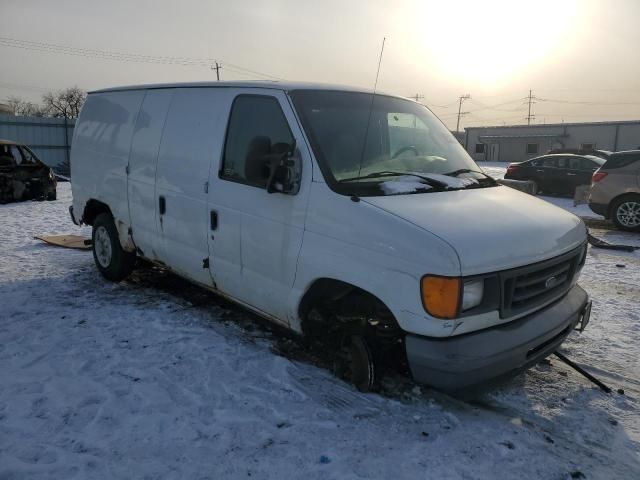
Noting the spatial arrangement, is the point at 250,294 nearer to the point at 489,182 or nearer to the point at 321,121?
the point at 321,121

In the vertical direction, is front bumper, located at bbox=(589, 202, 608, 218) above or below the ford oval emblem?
below

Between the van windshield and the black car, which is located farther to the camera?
the black car

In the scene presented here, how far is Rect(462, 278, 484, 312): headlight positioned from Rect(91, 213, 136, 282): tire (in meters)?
4.19

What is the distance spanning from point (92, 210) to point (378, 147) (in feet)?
13.5

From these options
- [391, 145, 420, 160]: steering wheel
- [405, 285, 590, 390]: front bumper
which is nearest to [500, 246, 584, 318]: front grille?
[405, 285, 590, 390]: front bumper

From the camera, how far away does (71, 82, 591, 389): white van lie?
9.43 ft

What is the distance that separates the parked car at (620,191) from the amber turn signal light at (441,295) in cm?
967

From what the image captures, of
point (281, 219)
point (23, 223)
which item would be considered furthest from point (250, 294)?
point (23, 223)

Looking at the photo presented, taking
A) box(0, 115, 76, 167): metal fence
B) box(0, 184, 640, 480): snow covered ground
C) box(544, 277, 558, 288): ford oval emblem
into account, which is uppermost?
box(0, 115, 76, 167): metal fence

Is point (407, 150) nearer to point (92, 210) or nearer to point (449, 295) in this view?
point (449, 295)

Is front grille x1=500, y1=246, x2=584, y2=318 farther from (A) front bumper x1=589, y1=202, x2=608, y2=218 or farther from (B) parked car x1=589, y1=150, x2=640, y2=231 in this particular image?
(A) front bumper x1=589, y1=202, x2=608, y2=218

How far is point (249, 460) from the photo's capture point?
2787 millimetres

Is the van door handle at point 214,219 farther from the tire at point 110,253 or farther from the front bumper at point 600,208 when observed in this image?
the front bumper at point 600,208

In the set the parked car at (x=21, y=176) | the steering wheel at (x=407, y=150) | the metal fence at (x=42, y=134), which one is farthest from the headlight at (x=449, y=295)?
the metal fence at (x=42, y=134)
